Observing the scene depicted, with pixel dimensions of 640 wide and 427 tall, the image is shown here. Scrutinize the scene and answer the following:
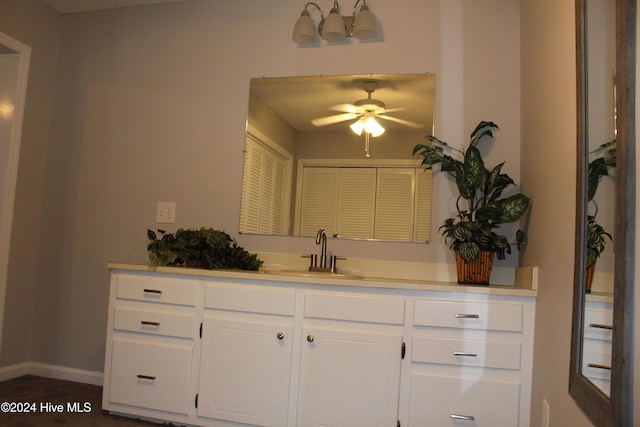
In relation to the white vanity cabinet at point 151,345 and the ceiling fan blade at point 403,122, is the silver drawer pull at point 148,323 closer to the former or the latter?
the white vanity cabinet at point 151,345

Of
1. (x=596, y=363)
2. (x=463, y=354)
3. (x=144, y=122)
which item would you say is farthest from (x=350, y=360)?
(x=144, y=122)

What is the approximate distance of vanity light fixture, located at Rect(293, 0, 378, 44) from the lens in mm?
2674

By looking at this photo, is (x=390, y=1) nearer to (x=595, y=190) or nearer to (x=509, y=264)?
(x=509, y=264)

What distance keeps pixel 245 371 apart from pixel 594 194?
160cm

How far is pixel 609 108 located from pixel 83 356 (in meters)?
3.03

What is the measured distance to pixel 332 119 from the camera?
279 centimetres

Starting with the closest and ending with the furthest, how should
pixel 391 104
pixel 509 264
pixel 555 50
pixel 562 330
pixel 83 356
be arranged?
pixel 562 330
pixel 555 50
pixel 509 264
pixel 391 104
pixel 83 356

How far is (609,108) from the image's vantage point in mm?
1187

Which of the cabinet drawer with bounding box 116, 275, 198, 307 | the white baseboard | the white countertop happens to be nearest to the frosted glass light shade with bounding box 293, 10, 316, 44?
the white countertop

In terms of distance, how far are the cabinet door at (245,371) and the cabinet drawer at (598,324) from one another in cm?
124

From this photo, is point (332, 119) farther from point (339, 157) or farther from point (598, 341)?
point (598, 341)

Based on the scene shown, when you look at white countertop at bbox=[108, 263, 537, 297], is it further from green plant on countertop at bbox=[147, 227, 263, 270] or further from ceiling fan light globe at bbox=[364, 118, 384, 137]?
ceiling fan light globe at bbox=[364, 118, 384, 137]

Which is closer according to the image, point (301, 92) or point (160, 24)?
point (301, 92)

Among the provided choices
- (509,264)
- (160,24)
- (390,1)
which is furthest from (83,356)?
(390,1)
